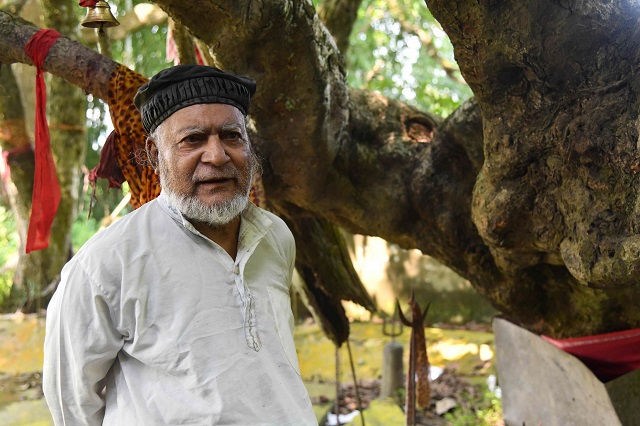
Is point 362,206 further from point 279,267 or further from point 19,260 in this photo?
point 19,260

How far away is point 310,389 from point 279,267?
16.0 ft

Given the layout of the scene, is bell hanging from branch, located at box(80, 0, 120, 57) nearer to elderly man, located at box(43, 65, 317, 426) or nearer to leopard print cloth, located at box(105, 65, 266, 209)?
leopard print cloth, located at box(105, 65, 266, 209)

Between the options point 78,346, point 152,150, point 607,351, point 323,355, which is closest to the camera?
point 78,346

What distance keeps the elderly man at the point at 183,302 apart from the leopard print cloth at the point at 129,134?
28.9 inches

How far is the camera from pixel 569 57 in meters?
2.60

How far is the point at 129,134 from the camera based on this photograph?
3.01 meters

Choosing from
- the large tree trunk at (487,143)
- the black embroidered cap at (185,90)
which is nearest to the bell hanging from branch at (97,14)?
the large tree trunk at (487,143)

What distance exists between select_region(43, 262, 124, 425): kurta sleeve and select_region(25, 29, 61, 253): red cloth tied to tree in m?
1.52

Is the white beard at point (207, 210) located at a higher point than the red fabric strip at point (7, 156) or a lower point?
lower

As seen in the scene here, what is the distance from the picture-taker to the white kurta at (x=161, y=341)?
1.87 metres

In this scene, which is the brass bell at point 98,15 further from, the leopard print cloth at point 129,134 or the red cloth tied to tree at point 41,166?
the red cloth tied to tree at point 41,166

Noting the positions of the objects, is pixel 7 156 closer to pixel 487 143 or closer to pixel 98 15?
pixel 98 15

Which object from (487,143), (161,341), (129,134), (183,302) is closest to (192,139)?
(183,302)

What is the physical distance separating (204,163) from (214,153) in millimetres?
52
